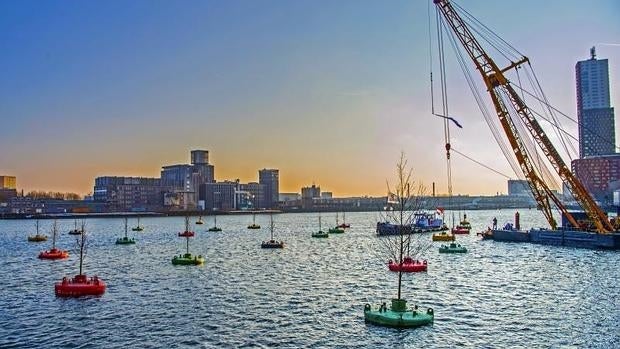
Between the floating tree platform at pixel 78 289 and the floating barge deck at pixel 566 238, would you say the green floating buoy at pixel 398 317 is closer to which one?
the floating tree platform at pixel 78 289

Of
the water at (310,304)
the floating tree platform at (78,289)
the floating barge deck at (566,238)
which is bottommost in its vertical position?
the water at (310,304)

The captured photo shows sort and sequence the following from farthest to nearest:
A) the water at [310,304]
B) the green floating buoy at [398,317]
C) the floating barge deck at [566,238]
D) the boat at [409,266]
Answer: the floating barge deck at [566,238] → the boat at [409,266] → the green floating buoy at [398,317] → the water at [310,304]

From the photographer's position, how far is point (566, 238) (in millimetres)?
116312

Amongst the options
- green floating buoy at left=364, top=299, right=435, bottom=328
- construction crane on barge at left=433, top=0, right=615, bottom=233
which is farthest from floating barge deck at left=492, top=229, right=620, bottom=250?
green floating buoy at left=364, top=299, right=435, bottom=328

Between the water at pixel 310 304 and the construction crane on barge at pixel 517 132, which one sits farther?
the construction crane on barge at pixel 517 132

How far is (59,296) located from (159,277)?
17122 mm

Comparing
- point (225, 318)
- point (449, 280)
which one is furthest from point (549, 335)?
point (449, 280)

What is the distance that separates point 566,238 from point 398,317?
8795 centimetres

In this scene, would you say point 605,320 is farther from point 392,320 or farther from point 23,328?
point 23,328

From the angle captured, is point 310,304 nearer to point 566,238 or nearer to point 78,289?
point 78,289

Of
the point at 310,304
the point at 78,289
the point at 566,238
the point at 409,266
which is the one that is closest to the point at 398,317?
the point at 310,304

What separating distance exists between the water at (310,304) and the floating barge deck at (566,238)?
12833 millimetres

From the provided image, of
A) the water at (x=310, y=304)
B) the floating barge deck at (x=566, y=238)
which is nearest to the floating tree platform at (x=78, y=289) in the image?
the water at (x=310, y=304)

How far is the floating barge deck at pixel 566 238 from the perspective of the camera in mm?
105312
